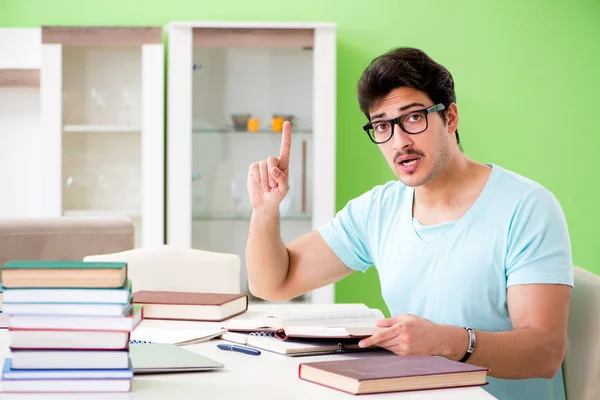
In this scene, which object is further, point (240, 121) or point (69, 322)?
point (240, 121)

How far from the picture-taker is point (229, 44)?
4.07 metres

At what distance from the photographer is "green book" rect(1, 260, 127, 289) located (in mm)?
1159

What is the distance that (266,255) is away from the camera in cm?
205

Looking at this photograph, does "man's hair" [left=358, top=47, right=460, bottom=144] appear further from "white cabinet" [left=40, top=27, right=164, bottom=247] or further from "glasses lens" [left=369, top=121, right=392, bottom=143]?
"white cabinet" [left=40, top=27, right=164, bottom=247]

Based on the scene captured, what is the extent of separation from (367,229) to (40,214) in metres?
2.50

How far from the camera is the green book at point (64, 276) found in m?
1.16

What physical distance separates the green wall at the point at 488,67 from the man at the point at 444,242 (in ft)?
7.63

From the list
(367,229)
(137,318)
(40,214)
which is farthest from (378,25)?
(137,318)

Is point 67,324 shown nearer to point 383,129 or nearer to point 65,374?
point 65,374

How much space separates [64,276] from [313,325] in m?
0.67

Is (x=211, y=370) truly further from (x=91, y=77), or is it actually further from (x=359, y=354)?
(x=91, y=77)

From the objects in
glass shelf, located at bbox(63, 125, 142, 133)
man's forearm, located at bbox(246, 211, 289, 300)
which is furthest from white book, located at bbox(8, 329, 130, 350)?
glass shelf, located at bbox(63, 125, 142, 133)

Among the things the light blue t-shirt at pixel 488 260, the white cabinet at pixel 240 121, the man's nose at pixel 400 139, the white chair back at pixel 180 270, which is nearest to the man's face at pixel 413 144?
the man's nose at pixel 400 139

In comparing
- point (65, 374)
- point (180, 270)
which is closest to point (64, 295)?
point (65, 374)
